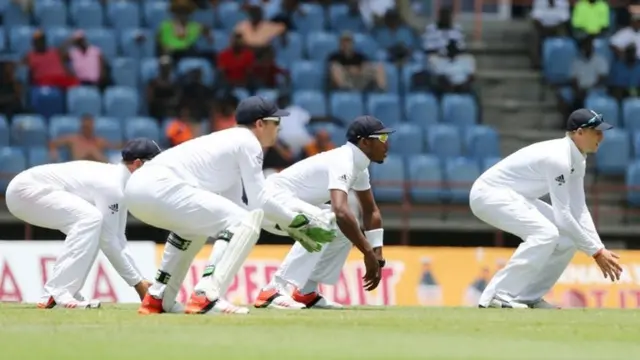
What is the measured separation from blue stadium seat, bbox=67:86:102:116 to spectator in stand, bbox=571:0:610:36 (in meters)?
7.77

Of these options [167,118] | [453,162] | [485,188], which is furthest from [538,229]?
[167,118]

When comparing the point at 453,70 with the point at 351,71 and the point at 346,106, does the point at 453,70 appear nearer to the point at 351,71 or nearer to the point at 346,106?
the point at 351,71

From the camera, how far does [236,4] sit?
24141 millimetres

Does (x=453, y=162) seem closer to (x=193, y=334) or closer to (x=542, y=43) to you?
(x=542, y=43)

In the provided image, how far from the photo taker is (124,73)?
887 inches

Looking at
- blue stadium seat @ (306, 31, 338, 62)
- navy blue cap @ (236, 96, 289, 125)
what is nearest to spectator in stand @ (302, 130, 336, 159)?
blue stadium seat @ (306, 31, 338, 62)

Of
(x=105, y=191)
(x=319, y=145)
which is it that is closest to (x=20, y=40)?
(x=319, y=145)

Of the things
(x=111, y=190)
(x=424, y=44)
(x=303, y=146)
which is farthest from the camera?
(x=424, y=44)

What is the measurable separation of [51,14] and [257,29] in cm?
307

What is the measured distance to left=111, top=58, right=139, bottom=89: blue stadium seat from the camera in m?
22.5

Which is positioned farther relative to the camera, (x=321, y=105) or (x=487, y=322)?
(x=321, y=105)

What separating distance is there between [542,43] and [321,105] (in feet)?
14.2

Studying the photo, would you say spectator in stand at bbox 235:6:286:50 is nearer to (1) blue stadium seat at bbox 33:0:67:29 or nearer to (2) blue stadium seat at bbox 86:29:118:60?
(2) blue stadium seat at bbox 86:29:118:60

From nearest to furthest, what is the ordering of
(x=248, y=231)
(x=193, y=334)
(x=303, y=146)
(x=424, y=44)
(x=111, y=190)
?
(x=193, y=334) → (x=248, y=231) → (x=111, y=190) → (x=303, y=146) → (x=424, y=44)
